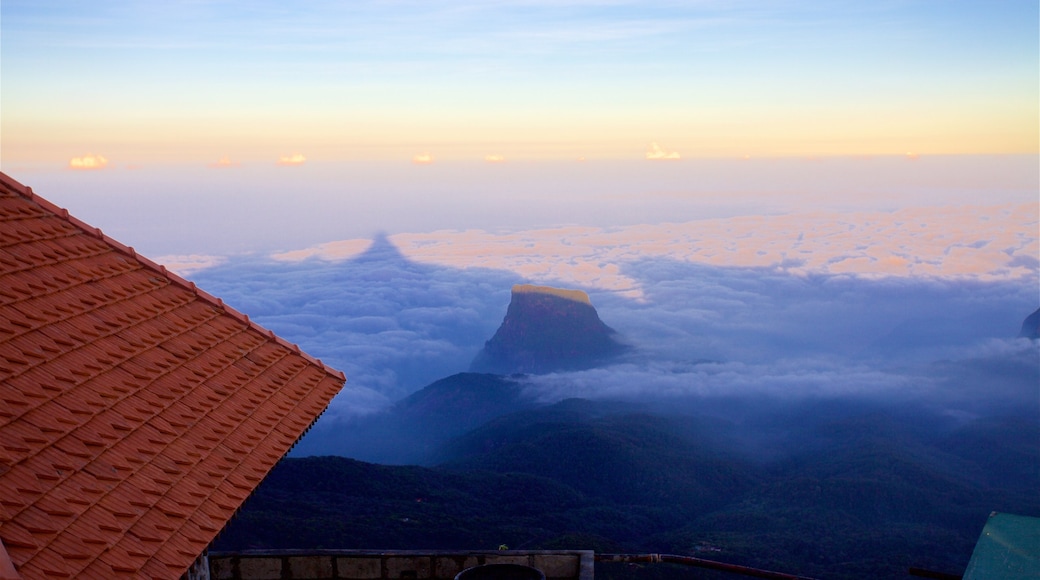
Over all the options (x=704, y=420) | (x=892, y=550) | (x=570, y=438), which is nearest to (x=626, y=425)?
(x=570, y=438)

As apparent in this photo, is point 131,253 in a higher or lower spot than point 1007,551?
higher

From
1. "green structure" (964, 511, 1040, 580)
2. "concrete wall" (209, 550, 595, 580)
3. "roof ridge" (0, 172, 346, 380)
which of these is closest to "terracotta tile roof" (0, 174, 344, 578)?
"roof ridge" (0, 172, 346, 380)

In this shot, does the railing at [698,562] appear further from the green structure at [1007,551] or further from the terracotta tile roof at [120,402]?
the terracotta tile roof at [120,402]

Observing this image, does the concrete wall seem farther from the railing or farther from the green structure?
the green structure

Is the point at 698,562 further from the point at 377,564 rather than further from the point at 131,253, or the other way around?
the point at 131,253

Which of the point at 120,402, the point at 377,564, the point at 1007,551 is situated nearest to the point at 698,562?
the point at 1007,551

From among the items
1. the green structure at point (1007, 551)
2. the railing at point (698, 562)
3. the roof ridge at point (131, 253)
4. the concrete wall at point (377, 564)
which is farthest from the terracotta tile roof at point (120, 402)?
the green structure at point (1007, 551)
